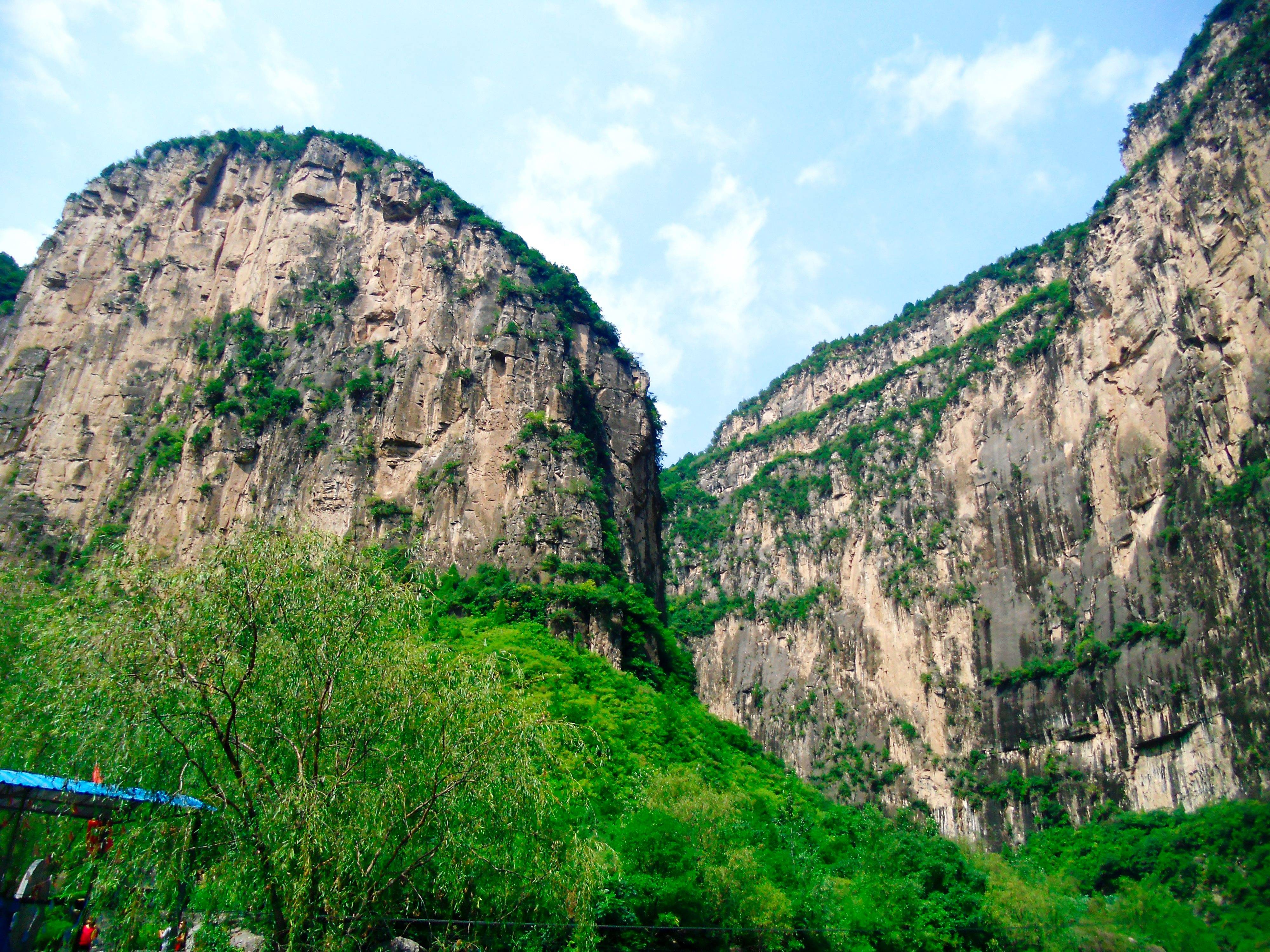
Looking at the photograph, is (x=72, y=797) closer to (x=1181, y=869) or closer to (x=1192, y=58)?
(x=1181, y=869)

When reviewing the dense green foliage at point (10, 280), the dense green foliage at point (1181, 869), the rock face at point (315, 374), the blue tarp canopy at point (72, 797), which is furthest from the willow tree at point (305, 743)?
the dense green foliage at point (10, 280)

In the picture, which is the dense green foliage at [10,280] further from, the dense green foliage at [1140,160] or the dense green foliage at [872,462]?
the dense green foliage at [1140,160]

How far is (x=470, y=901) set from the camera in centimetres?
1345

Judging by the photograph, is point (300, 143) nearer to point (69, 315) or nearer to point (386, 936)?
point (69, 315)

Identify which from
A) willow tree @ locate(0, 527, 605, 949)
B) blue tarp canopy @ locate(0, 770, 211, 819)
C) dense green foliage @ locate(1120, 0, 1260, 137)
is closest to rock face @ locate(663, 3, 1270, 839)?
dense green foliage @ locate(1120, 0, 1260, 137)

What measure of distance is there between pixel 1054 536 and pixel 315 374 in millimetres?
52894

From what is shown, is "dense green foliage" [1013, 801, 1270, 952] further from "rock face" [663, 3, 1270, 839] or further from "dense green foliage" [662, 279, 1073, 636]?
"dense green foliage" [662, 279, 1073, 636]

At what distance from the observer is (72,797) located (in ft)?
39.7

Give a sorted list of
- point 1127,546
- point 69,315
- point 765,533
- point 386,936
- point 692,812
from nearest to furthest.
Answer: point 386,936, point 692,812, point 69,315, point 1127,546, point 765,533

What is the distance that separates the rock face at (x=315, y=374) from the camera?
145 feet

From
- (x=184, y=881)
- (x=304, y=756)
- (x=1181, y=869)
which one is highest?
(x=1181, y=869)

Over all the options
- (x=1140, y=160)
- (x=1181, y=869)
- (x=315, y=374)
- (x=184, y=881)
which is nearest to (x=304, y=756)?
(x=184, y=881)

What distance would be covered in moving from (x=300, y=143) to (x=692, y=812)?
55.6 meters

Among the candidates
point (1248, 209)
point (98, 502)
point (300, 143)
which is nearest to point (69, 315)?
point (98, 502)
